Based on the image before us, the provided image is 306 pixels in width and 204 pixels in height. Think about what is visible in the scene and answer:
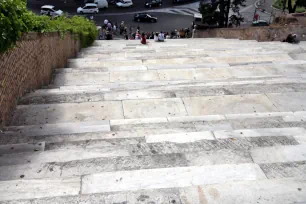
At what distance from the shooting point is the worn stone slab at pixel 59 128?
522cm

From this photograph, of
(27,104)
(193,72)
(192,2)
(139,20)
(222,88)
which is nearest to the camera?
(27,104)

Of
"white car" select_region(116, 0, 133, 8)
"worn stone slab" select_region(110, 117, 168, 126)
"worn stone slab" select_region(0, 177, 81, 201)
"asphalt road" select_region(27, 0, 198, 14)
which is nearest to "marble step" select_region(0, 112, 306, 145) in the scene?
"worn stone slab" select_region(110, 117, 168, 126)

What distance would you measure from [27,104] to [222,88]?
388 cm

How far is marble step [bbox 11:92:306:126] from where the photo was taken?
6.14 m

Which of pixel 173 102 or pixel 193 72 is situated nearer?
pixel 173 102

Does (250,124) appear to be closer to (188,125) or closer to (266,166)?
(188,125)

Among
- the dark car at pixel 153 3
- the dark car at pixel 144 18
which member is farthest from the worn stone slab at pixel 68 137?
the dark car at pixel 153 3

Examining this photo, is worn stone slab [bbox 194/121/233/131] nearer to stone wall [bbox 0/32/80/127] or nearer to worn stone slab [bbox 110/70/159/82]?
stone wall [bbox 0/32/80/127]

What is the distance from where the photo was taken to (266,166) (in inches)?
163

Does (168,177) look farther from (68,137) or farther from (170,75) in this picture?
(170,75)

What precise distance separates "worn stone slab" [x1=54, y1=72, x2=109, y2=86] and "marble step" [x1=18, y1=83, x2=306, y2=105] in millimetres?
1434

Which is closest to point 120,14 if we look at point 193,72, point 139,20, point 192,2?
point 139,20

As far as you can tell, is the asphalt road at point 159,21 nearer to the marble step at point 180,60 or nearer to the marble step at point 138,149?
the marble step at point 180,60

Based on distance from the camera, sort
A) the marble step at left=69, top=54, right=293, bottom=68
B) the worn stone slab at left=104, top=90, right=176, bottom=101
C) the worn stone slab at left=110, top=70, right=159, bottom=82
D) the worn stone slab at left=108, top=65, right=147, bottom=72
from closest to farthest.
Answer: the worn stone slab at left=104, top=90, right=176, bottom=101 < the worn stone slab at left=110, top=70, right=159, bottom=82 < the worn stone slab at left=108, top=65, right=147, bottom=72 < the marble step at left=69, top=54, right=293, bottom=68
